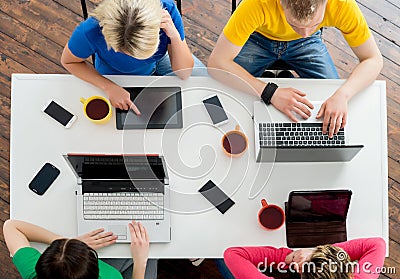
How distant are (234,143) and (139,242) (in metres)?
0.44

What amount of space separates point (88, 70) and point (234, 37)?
504 millimetres

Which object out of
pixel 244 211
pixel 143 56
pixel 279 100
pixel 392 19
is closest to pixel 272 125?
pixel 279 100

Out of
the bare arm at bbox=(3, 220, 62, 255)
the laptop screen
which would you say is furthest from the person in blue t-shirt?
the laptop screen

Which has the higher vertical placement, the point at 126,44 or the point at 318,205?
the point at 126,44

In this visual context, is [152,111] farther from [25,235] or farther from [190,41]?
[190,41]

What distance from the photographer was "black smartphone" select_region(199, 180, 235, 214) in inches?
67.8

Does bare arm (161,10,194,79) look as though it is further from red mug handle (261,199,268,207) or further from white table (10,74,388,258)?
red mug handle (261,199,268,207)

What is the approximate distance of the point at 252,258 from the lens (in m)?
1.68

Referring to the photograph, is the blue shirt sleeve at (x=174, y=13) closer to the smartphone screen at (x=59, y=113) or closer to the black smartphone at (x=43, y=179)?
the smartphone screen at (x=59, y=113)

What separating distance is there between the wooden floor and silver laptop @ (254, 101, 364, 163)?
35.1 inches

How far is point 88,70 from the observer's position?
1.78 metres

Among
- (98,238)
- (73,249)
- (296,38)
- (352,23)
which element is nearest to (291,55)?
(296,38)

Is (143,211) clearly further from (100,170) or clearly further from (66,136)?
(66,136)

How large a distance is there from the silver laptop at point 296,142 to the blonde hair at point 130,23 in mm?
456
